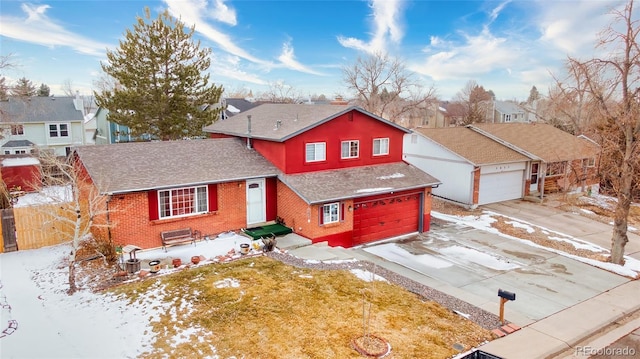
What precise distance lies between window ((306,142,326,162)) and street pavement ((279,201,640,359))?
4.27m

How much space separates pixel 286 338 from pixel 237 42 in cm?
3309

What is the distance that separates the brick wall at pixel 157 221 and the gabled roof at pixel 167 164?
51 cm

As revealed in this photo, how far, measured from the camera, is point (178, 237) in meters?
15.3

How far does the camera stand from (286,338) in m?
9.03

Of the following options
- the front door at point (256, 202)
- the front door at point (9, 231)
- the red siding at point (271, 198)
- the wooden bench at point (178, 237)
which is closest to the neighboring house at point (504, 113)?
the red siding at point (271, 198)

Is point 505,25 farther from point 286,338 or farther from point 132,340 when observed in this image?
point 132,340

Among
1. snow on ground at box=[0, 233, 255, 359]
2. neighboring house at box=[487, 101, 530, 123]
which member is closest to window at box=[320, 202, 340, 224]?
snow on ground at box=[0, 233, 255, 359]

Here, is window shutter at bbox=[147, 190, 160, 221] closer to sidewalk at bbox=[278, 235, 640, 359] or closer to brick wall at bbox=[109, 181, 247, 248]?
brick wall at bbox=[109, 181, 247, 248]

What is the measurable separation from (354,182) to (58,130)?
1356 inches

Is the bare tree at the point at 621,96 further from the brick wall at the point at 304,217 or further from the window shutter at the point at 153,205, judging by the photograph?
the window shutter at the point at 153,205

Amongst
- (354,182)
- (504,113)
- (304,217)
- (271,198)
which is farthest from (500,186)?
(504,113)

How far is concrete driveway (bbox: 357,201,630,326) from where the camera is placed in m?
12.4

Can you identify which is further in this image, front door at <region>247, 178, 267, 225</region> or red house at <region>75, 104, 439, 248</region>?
front door at <region>247, 178, 267, 225</region>

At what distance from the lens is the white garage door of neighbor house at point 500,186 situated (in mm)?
25641
